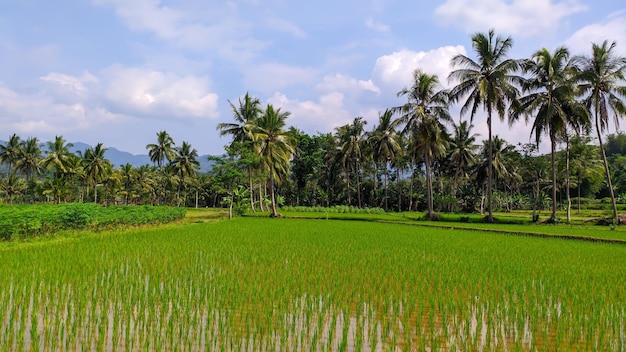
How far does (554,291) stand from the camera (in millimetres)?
6492

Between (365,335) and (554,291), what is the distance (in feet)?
13.4

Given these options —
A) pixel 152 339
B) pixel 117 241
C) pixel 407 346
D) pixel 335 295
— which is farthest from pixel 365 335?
pixel 117 241

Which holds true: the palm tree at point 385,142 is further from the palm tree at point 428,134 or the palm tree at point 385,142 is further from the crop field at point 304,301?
the crop field at point 304,301

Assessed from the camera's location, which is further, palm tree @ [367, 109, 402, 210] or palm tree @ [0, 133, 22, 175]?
palm tree @ [0, 133, 22, 175]

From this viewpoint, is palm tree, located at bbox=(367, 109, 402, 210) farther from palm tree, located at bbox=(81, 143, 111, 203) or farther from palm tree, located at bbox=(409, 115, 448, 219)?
palm tree, located at bbox=(81, 143, 111, 203)

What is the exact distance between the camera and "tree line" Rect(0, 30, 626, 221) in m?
23.2

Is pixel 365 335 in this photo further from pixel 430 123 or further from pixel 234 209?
pixel 234 209

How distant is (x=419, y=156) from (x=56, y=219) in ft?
80.6

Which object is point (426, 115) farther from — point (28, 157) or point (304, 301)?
point (28, 157)

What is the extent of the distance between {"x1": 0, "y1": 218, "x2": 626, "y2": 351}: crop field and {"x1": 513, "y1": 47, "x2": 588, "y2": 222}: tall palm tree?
16214 millimetres

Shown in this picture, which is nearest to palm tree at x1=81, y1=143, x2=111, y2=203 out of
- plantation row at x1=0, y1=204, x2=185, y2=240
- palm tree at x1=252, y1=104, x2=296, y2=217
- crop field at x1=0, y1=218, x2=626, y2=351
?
palm tree at x1=252, y1=104, x2=296, y2=217

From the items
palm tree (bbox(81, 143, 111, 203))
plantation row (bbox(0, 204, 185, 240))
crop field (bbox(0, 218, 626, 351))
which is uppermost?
palm tree (bbox(81, 143, 111, 203))

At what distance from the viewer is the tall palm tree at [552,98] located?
22.7 metres

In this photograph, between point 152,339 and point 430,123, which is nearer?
point 152,339
